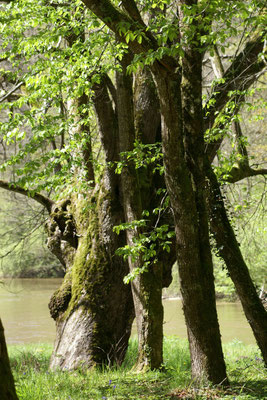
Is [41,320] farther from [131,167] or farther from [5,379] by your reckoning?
[5,379]

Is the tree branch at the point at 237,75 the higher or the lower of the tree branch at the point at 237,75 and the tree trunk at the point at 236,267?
the higher

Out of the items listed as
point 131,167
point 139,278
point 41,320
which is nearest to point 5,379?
point 139,278

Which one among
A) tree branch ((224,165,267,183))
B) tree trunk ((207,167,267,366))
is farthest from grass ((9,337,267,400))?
tree branch ((224,165,267,183))

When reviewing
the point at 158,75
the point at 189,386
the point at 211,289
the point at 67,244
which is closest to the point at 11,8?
the point at 158,75

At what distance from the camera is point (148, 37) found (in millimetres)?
4504

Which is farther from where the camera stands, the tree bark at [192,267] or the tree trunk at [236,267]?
the tree trunk at [236,267]

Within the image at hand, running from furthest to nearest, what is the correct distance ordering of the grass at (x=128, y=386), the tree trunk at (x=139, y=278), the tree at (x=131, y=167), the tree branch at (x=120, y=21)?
1. the tree trunk at (x=139, y=278)
2. the tree at (x=131, y=167)
3. the grass at (x=128, y=386)
4. the tree branch at (x=120, y=21)

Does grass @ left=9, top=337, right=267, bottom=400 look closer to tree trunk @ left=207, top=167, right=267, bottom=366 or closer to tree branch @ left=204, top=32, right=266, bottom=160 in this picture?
tree trunk @ left=207, top=167, right=267, bottom=366

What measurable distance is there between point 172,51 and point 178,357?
234 inches

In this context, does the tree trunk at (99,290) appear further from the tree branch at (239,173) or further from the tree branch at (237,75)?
the tree branch at (239,173)

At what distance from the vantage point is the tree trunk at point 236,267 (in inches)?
213

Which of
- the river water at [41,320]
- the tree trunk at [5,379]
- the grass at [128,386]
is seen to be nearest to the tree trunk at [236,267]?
the grass at [128,386]

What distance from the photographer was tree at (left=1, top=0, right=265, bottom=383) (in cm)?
471

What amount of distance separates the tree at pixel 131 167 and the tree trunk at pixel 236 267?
0.13m
